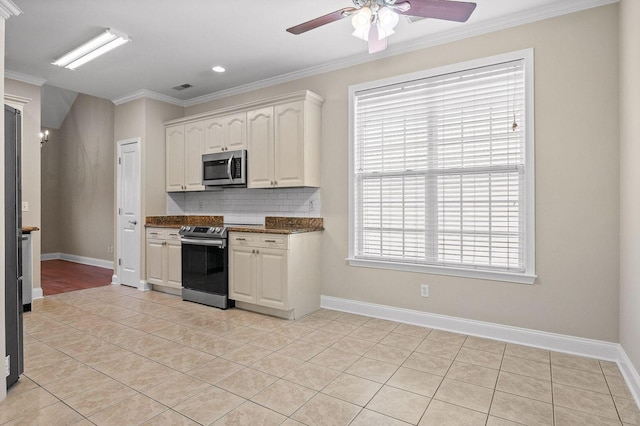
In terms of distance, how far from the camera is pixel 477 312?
10.9ft

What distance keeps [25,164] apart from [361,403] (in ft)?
15.8

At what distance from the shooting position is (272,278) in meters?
3.84

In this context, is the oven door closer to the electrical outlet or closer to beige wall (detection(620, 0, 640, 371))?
the electrical outlet

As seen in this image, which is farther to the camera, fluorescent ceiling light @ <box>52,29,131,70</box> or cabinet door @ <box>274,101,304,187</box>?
cabinet door @ <box>274,101,304,187</box>

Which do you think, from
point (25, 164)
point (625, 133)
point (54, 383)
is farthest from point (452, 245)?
point (25, 164)

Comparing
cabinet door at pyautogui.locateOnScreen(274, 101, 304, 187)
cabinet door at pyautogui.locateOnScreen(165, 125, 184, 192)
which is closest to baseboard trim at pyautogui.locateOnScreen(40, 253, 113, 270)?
cabinet door at pyautogui.locateOnScreen(165, 125, 184, 192)

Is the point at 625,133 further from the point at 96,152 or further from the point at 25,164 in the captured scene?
the point at 96,152

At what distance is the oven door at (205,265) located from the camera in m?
4.21

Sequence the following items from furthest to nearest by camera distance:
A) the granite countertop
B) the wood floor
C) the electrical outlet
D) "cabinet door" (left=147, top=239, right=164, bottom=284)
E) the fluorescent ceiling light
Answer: the wood floor → "cabinet door" (left=147, top=239, right=164, bottom=284) → the granite countertop → the electrical outlet → the fluorescent ceiling light

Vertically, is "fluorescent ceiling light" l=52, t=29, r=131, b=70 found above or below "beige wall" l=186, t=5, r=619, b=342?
above

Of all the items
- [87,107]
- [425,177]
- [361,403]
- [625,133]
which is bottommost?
[361,403]

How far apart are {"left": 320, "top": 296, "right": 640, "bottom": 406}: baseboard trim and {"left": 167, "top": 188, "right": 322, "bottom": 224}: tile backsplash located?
3.87 ft

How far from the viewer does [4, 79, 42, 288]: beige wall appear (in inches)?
176

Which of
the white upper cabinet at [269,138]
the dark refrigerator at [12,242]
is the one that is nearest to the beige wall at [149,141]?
the white upper cabinet at [269,138]
